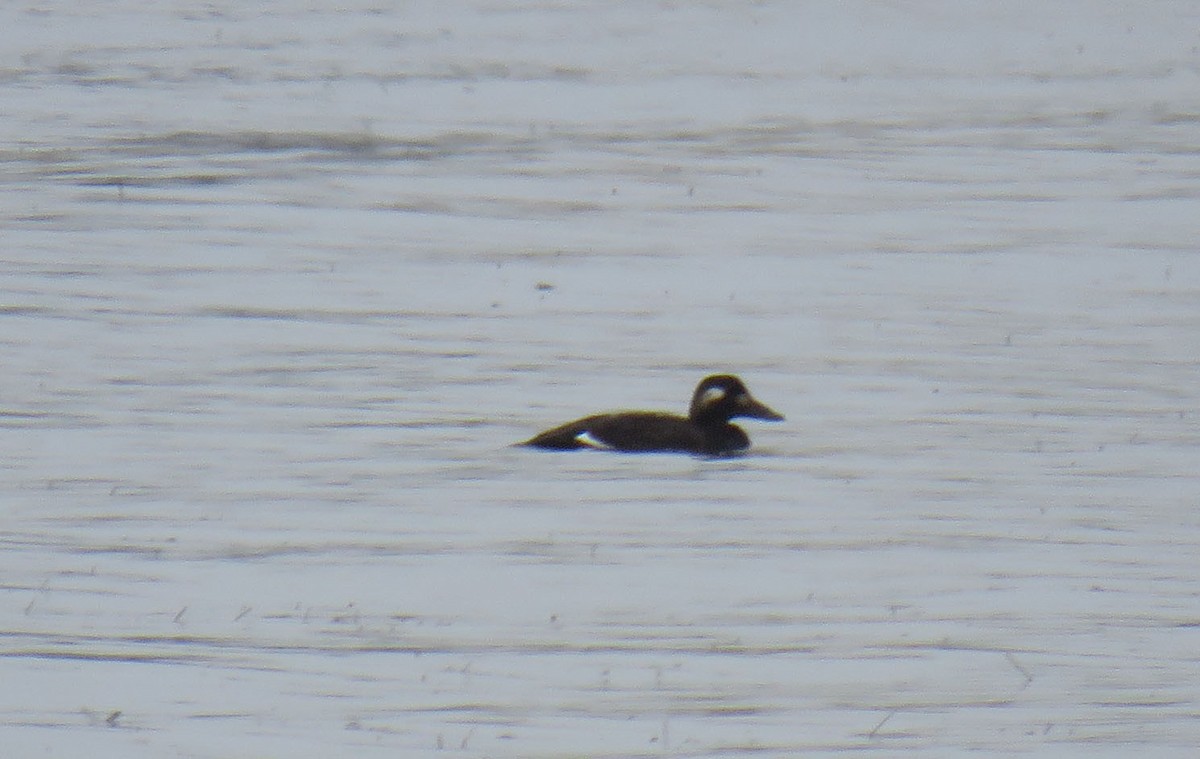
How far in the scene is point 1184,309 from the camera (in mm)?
12555

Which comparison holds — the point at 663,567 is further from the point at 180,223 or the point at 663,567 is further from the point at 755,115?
the point at 755,115

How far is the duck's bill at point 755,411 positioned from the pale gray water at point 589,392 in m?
0.17

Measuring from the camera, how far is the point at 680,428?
9.67 meters

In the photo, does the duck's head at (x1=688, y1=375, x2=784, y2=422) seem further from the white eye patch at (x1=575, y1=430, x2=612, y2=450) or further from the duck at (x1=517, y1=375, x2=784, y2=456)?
the white eye patch at (x1=575, y1=430, x2=612, y2=450)

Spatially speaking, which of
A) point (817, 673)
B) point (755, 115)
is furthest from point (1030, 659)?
point (755, 115)

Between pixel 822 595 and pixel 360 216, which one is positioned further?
pixel 360 216

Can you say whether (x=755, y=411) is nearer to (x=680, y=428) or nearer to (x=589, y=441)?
(x=680, y=428)

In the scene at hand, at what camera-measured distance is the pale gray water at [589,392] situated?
20.1 feet

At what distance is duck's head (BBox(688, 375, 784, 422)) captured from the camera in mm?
9727

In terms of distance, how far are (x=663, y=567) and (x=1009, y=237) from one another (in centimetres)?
764

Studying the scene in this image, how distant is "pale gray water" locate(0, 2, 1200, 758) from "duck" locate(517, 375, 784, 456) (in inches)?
3.7

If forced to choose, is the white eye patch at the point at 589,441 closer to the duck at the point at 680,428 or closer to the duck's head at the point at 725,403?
the duck at the point at 680,428

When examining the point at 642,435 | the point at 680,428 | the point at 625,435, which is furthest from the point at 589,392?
the point at 625,435

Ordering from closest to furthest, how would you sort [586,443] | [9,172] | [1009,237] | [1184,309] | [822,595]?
[822,595]
[586,443]
[1184,309]
[1009,237]
[9,172]
